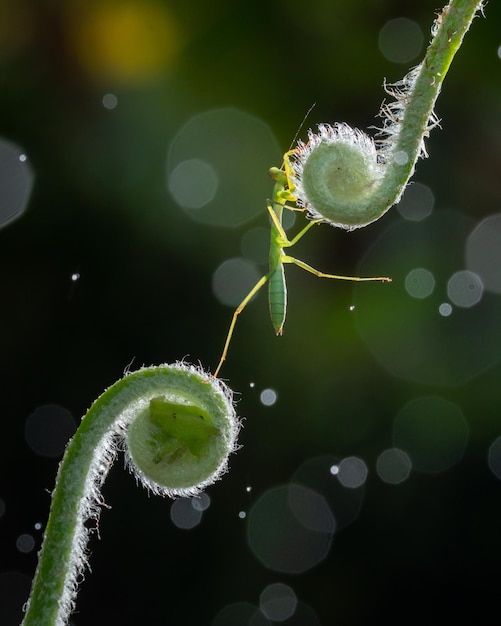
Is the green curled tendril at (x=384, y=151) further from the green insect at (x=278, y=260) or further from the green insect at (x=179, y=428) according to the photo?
the green insect at (x=278, y=260)

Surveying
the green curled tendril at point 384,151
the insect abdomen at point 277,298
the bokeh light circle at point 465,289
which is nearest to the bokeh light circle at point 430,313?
the bokeh light circle at point 465,289

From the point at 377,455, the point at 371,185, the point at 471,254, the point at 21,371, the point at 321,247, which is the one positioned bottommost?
the point at 371,185

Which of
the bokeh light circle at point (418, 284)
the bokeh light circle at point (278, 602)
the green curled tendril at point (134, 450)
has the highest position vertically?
the bokeh light circle at point (418, 284)

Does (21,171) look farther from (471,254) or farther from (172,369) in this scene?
(172,369)

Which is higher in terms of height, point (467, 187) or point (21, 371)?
point (467, 187)

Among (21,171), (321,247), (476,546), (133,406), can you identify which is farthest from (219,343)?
(133,406)

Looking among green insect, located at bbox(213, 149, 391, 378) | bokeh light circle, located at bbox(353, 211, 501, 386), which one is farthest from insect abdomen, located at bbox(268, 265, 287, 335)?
bokeh light circle, located at bbox(353, 211, 501, 386)
